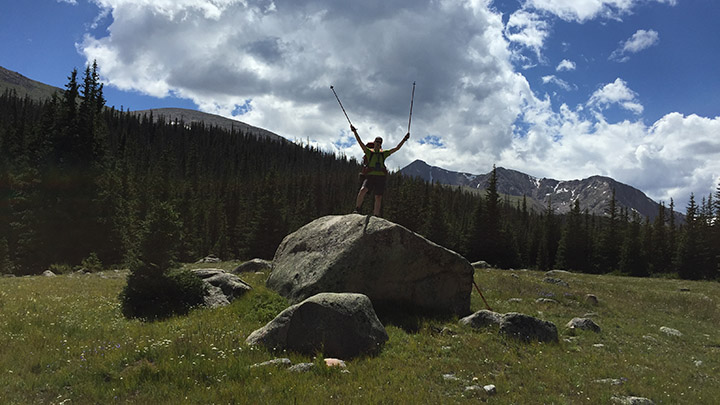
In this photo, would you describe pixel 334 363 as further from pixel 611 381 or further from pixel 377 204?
pixel 377 204

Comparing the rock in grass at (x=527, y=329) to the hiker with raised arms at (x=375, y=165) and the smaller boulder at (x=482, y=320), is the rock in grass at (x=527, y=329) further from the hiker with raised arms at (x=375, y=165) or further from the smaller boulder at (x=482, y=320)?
the hiker with raised arms at (x=375, y=165)

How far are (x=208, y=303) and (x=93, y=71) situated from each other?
47741mm

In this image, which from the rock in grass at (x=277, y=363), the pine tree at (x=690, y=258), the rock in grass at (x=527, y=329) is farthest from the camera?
the pine tree at (x=690, y=258)

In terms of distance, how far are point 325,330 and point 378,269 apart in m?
5.25

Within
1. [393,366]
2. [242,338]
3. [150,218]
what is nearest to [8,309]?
[150,218]

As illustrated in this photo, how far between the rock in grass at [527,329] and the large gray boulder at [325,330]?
479 centimetres

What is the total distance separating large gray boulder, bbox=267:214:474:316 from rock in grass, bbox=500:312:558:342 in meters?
3.12

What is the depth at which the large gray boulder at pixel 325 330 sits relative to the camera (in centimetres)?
1003

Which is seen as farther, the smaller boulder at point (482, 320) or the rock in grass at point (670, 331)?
the rock in grass at point (670, 331)

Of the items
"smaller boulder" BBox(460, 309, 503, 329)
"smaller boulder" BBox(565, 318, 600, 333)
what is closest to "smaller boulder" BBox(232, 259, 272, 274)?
"smaller boulder" BBox(460, 309, 503, 329)

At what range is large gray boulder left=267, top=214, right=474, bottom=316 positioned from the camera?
1476 centimetres

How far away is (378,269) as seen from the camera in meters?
15.1

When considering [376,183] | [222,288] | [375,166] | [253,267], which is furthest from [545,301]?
[253,267]

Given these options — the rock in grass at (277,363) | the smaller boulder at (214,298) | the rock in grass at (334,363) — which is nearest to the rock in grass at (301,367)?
the rock in grass at (277,363)
